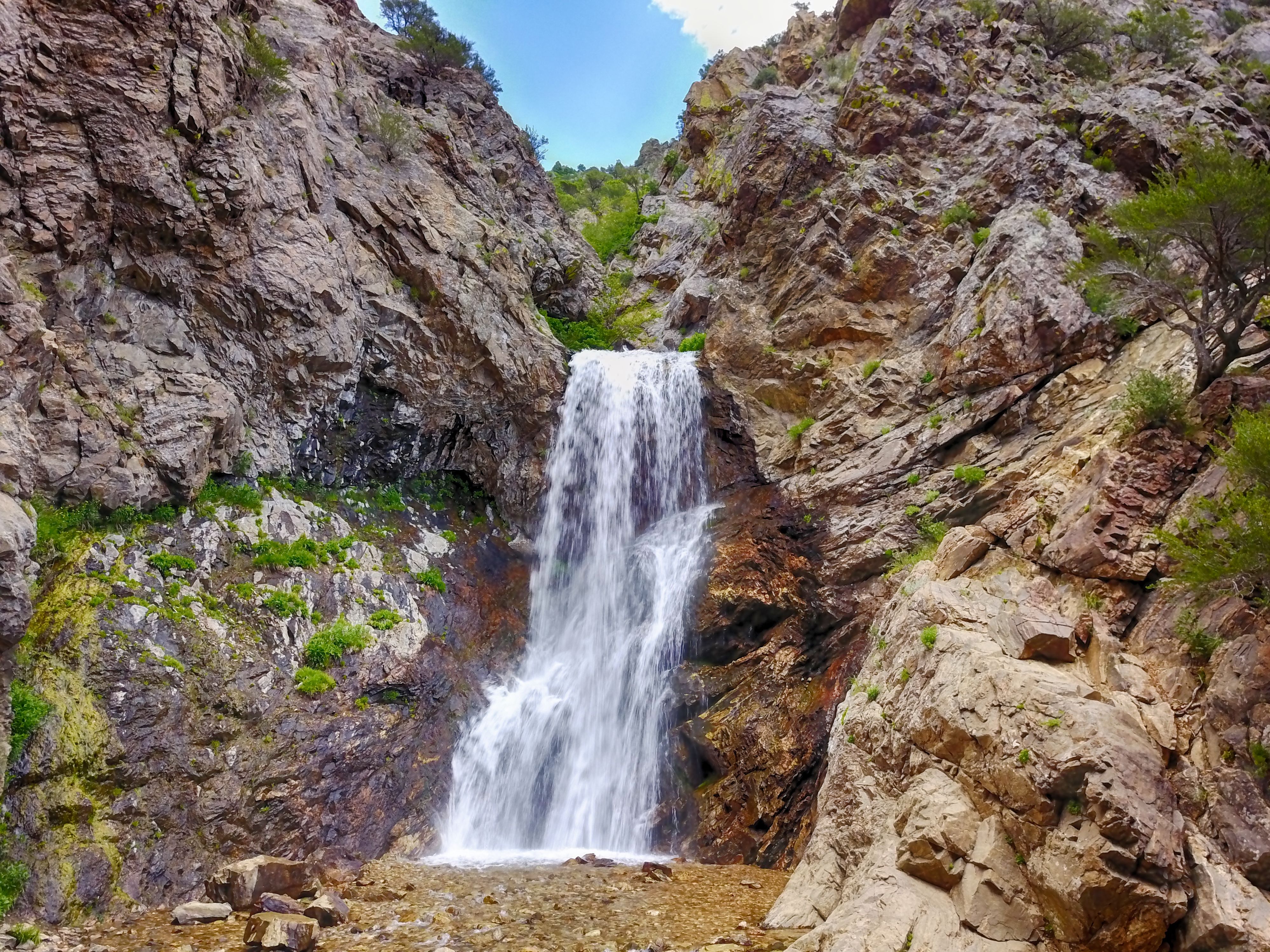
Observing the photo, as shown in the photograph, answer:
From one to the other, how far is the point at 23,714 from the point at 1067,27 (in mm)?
38230

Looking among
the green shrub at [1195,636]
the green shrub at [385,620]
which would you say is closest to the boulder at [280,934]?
the green shrub at [385,620]

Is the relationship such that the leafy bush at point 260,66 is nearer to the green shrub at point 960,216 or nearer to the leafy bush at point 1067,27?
the green shrub at point 960,216

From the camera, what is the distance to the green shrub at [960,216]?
66.6 feet

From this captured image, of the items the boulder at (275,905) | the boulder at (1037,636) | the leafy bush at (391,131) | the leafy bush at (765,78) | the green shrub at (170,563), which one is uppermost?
the leafy bush at (765,78)

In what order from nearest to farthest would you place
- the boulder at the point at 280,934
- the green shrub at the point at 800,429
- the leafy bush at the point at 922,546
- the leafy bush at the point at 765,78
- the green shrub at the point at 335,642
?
the boulder at the point at 280,934 < the leafy bush at the point at 922,546 < the green shrub at the point at 335,642 < the green shrub at the point at 800,429 < the leafy bush at the point at 765,78

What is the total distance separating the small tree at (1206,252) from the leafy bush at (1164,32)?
17414 millimetres

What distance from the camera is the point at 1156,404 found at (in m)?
10.0

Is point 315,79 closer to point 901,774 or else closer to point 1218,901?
point 901,774

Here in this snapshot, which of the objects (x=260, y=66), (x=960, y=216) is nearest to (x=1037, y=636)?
(x=960, y=216)

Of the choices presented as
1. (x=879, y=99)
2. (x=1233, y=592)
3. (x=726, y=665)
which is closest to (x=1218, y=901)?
(x=1233, y=592)

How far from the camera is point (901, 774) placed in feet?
28.3

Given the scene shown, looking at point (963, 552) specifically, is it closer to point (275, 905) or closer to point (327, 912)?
point (327, 912)

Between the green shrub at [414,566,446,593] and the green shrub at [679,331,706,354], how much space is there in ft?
39.0

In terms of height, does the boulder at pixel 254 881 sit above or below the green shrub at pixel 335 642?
below
